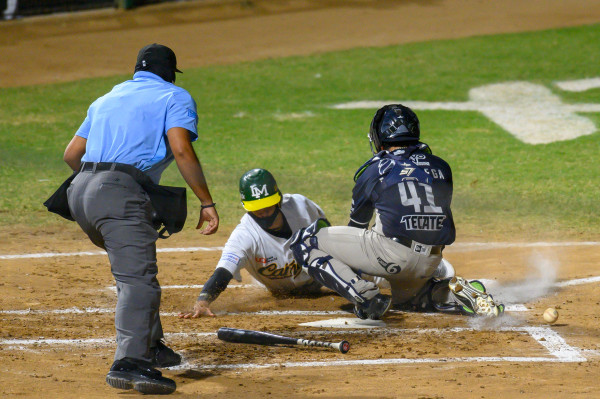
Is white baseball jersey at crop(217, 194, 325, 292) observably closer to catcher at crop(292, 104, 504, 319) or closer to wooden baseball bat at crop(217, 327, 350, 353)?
catcher at crop(292, 104, 504, 319)

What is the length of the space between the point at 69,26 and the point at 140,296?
50.7ft

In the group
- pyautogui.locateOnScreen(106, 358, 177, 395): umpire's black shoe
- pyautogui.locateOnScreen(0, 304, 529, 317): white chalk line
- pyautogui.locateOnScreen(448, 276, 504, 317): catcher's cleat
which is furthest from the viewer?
pyautogui.locateOnScreen(0, 304, 529, 317): white chalk line

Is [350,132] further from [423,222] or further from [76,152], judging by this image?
[76,152]

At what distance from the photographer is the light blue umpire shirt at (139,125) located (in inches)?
193

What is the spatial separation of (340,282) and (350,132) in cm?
708

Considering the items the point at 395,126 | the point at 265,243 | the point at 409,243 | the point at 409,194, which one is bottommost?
the point at 265,243

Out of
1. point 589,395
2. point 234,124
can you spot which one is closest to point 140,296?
point 589,395

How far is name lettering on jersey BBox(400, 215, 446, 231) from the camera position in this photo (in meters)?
5.84

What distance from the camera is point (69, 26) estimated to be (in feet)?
62.4

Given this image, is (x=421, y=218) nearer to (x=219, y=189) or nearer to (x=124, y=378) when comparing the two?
(x=124, y=378)

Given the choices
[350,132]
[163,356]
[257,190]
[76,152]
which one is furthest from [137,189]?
[350,132]

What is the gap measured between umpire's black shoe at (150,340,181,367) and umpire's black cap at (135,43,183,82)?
57.9 inches

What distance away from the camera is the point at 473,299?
5.96m

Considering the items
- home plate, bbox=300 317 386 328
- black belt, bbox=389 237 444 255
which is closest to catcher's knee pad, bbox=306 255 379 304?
home plate, bbox=300 317 386 328
